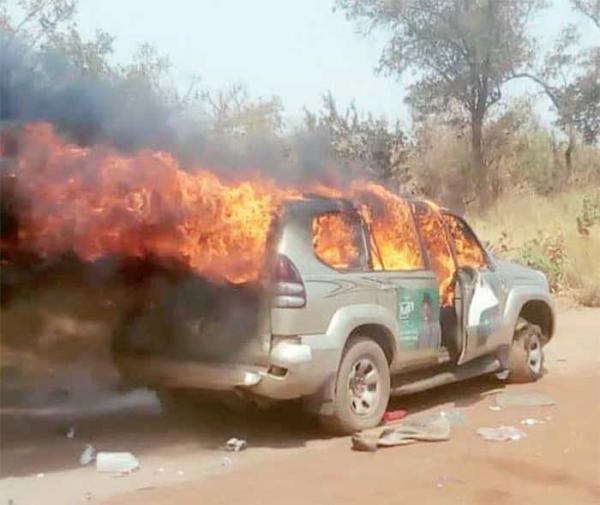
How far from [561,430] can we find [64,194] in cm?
429

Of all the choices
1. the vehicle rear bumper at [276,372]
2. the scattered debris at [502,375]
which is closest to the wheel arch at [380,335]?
the vehicle rear bumper at [276,372]

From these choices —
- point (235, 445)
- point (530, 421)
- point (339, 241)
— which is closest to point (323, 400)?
point (235, 445)

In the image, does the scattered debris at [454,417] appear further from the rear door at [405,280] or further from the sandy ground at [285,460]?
the rear door at [405,280]

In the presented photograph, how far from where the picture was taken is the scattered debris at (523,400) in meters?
9.35

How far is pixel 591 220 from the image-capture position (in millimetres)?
22109

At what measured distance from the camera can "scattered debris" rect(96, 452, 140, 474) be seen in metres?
6.94

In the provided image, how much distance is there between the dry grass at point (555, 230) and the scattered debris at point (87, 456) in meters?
12.0

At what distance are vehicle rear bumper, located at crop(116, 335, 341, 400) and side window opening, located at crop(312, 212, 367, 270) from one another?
654 millimetres

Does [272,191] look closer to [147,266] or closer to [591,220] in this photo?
[147,266]

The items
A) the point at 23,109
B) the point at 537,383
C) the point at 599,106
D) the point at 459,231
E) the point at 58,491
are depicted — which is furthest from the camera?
the point at 599,106

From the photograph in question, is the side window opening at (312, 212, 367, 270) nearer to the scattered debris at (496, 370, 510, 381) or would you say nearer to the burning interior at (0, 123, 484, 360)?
the burning interior at (0, 123, 484, 360)

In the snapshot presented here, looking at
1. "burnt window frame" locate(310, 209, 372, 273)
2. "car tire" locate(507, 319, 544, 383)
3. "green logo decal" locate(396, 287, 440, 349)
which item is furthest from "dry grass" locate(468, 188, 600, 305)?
"burnt window frame" locate(310, 209, 372, 273)


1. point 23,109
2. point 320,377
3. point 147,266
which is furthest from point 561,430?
point 23,109

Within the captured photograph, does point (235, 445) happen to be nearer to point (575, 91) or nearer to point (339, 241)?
point (339, 241)
